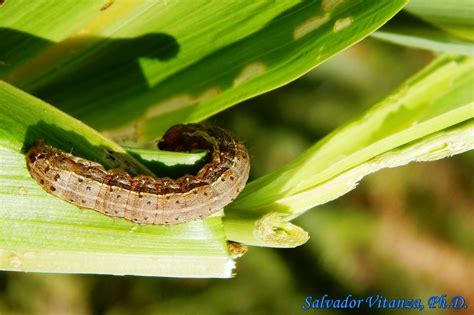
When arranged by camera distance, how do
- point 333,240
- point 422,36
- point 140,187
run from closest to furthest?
point 140,187 → point 422,36 → point 333,240

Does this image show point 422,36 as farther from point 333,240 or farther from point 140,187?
point 333,240

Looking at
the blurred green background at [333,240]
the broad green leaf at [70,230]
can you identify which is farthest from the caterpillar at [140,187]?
the blurred green background at [333,240]

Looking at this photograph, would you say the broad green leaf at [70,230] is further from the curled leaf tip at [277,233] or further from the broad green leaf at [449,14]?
the broad green leaf at [449,14]

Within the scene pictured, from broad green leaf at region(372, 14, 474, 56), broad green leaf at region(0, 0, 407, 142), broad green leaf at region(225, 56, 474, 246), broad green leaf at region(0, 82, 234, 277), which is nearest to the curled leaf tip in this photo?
broad green leaf at region(225, 56, 474, 246)

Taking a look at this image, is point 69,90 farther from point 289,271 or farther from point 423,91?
point 289,271

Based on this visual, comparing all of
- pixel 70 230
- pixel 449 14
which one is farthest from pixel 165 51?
pixel 449 14

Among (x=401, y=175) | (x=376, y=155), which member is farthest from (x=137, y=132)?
(x=401, y=175)
